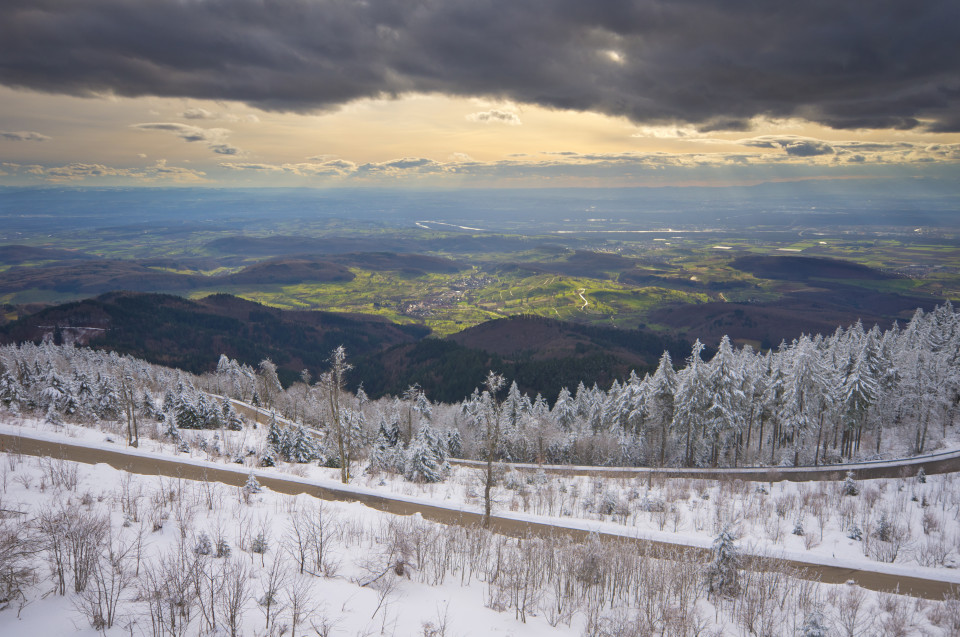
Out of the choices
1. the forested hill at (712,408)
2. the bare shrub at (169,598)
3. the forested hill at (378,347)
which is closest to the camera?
the bare shrub at (169,598)

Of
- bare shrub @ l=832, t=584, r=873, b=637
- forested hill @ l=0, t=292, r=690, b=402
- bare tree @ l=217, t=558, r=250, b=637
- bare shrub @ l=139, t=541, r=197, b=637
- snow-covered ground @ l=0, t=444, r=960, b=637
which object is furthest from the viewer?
forested hill @ l=0, t=292, r=690, b=402

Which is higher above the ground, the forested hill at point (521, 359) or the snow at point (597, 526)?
the snow at point (597, 526)

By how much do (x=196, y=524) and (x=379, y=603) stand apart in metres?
7.29

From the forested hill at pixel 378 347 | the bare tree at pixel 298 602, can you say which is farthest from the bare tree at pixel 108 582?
the forested hill at pixel 378 347

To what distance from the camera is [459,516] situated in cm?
2019

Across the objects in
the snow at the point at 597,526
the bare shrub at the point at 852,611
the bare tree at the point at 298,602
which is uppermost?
the bare tree at the point at 298,602

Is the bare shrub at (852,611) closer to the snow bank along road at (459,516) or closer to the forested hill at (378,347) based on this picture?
the snow bank along road at (459,516)

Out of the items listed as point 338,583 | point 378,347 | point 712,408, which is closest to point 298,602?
point 338,583

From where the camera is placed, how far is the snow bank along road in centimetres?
1627

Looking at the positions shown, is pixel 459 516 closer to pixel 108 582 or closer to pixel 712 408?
pixel 108 582

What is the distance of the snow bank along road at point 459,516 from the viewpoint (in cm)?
1627

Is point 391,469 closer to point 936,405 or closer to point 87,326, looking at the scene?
point 936,405

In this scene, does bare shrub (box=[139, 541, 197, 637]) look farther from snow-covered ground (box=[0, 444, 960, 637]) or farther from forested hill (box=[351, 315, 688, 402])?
forested hill (box=[351, 315, 688, 402])

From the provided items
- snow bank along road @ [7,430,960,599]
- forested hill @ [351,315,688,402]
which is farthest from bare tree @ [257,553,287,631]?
forested hill @ [351,315,688,402]
